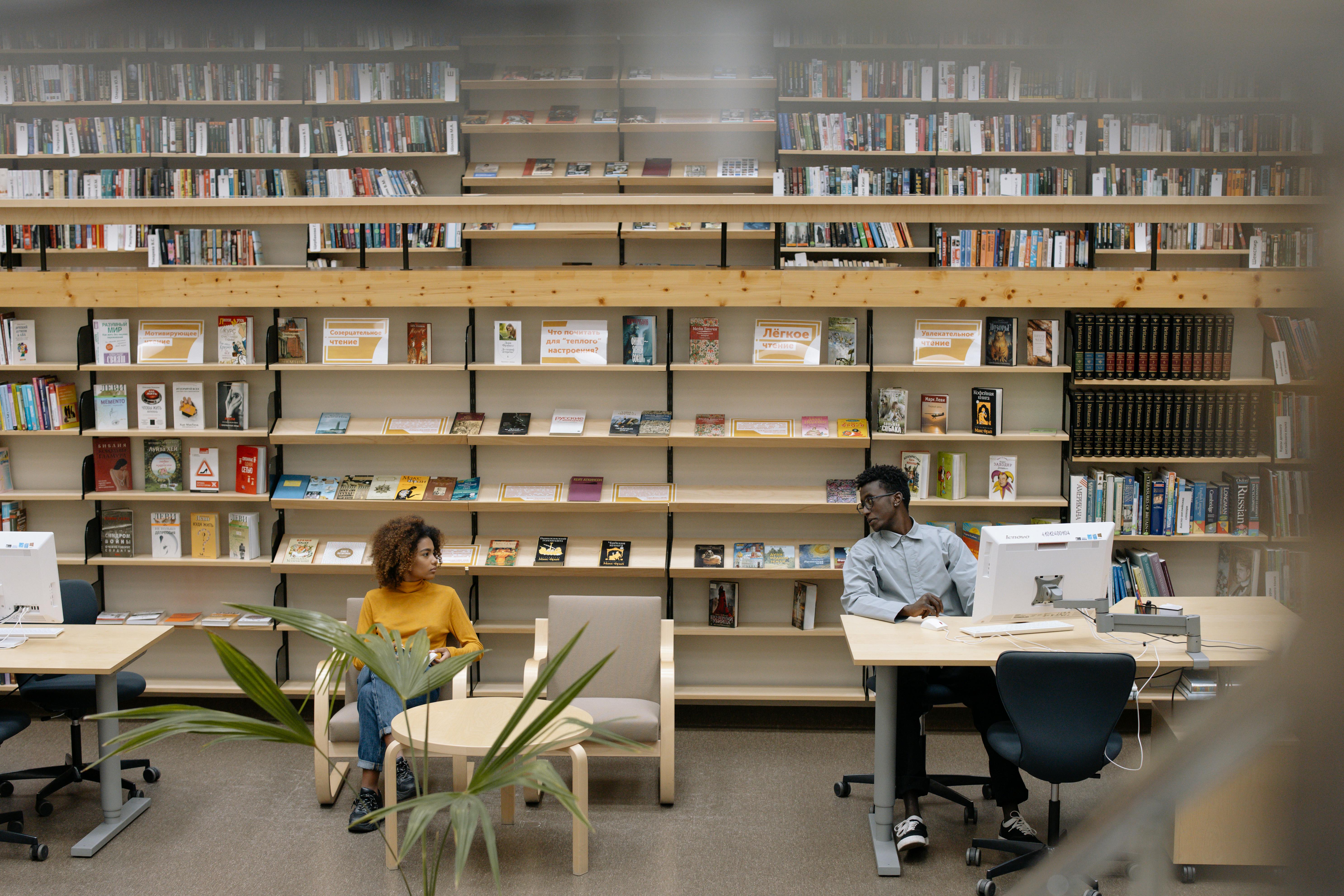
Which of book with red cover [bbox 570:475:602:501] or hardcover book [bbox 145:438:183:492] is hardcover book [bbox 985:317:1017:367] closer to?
book with red cover [bbox 570:475:602:501]

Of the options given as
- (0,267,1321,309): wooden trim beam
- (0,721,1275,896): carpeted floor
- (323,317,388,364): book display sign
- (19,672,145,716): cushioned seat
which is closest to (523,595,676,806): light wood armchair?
(0,721,1275,896): carpeted floor

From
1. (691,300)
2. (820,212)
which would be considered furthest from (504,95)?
(820,212)

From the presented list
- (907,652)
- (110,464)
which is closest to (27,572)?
(110,464)

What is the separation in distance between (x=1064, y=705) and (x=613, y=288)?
2450 mm

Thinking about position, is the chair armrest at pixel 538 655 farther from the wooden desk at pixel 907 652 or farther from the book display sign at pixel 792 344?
the book display sign at pixel 792 344

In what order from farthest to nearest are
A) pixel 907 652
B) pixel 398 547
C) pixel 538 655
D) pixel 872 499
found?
pixel 538 655, pixel 872 499, pixel 398 547, pixel 907 652

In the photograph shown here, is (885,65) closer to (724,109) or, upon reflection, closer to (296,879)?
(724,109)

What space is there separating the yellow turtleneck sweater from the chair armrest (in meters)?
0.24

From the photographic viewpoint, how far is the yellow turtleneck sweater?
146 inches

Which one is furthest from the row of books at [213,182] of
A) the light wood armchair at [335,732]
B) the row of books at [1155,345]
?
the row of books at [1155,345]

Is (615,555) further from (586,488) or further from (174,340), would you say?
(174,340)

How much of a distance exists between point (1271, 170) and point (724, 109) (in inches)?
16.9

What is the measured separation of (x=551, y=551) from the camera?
454cm

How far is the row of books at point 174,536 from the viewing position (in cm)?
463
